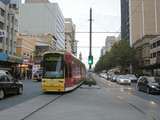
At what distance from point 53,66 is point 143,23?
94.4 meters

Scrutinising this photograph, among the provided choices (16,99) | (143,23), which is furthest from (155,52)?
(16,99)

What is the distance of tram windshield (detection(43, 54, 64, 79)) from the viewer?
26.6 meters

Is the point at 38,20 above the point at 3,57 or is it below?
above

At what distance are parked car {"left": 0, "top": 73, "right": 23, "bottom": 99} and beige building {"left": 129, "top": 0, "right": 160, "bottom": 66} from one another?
77.7 m

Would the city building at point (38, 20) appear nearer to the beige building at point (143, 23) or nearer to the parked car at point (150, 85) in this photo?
the beige building at point (143, 23)

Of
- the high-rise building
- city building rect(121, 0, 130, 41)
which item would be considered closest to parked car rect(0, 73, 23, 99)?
the high-rise building

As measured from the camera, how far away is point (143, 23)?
118m

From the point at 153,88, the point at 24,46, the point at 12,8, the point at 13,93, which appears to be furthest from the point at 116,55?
the point at 13,93

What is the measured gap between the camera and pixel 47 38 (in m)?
122

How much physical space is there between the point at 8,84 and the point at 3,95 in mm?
1226

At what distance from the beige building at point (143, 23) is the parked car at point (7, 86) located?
77714mm

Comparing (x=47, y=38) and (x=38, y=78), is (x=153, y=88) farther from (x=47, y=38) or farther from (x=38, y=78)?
(x=47, y=38)

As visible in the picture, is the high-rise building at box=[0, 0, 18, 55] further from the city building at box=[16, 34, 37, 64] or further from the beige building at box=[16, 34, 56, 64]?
the city building at box=[16, 34, 37, 64]

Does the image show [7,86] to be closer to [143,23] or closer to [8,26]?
[8,26]
